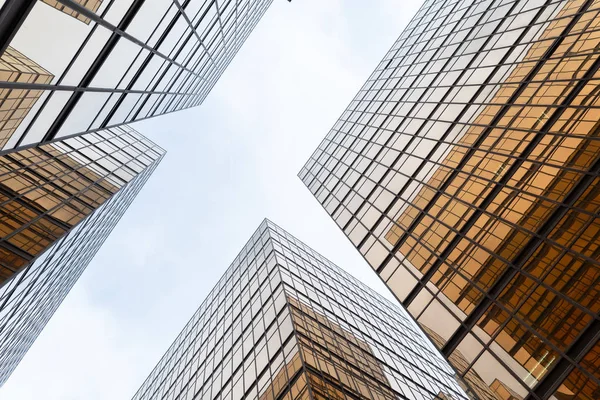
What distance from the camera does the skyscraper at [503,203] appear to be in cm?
1167

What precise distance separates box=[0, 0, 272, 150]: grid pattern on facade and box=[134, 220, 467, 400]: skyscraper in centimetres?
1407

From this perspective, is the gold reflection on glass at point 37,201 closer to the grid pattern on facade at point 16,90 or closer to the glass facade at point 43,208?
the glass facade at point 43,208

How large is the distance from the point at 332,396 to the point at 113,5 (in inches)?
668

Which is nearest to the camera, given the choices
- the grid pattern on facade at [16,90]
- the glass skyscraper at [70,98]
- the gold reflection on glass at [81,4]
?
the grid pattern on facade at [16,90]

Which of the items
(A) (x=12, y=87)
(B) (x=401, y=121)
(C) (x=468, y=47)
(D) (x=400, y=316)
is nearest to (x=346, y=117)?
(B) (x=401, y=121)

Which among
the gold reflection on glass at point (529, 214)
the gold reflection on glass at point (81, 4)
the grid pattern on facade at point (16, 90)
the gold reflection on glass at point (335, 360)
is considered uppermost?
the gold reflection on glass at point (529, 214)

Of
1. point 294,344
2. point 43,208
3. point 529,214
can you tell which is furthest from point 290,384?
point 43,208

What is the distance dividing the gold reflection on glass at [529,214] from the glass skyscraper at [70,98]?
48.8 feet

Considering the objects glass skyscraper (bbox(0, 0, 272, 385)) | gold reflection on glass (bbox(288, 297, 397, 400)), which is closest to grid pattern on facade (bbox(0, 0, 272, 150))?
glass skyscraper (bbox(0, 0, 272, 385))

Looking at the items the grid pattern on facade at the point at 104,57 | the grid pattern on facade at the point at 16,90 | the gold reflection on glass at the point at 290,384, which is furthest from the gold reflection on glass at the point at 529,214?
the grid pattern on facade at the point at 16,90

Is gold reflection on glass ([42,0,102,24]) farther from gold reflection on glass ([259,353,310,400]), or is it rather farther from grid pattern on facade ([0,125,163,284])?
gold reflection on glass ([259,353,310,400])

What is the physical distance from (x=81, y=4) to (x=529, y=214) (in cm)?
1519

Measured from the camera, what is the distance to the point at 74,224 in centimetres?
2233

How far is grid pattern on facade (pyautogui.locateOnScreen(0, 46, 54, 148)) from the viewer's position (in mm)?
7738
